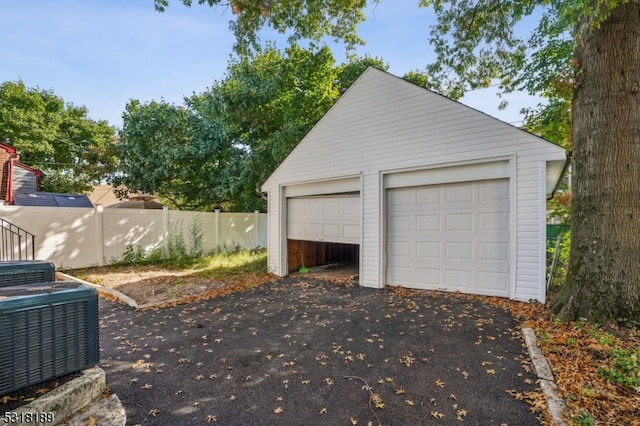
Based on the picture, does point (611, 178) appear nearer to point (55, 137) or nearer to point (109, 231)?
point (109, 231)

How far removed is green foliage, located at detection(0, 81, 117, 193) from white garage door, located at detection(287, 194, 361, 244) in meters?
14.5

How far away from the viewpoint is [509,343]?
3834 millimetres

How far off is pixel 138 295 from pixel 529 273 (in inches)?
293

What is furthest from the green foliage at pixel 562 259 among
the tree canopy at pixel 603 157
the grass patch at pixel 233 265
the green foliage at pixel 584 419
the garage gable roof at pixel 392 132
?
the grass patch at pixel 233 265

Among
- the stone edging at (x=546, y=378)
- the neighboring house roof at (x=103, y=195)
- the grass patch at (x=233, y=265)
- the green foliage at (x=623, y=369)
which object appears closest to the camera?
the stone edging at (x=546, y=378)

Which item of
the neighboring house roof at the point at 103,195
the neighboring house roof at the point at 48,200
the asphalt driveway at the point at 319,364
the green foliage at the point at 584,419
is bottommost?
the asphalt driveway at the point at 319,364

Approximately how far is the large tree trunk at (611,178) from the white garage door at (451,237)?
1.54 meters

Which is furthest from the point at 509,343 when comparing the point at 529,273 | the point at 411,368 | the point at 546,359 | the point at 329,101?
the point at 329,101

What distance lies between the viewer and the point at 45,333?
230cm

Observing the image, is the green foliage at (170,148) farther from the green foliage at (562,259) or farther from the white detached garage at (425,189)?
the green foliage at (562,259)

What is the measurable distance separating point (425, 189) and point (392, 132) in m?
1.42

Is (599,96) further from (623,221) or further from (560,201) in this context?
(560,201)

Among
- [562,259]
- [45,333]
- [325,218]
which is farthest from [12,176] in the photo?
[562,259]

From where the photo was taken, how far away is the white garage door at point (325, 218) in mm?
7644
